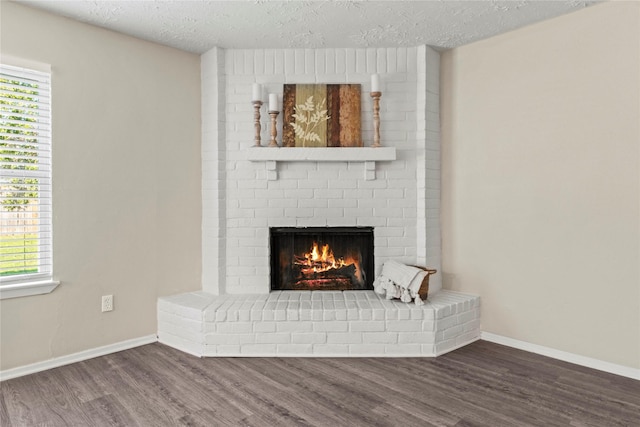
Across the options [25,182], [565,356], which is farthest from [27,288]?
[565,356]

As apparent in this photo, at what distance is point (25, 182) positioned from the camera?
8.14 feet

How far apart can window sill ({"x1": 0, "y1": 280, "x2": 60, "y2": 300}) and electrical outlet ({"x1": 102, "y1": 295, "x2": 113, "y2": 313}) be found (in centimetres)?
33

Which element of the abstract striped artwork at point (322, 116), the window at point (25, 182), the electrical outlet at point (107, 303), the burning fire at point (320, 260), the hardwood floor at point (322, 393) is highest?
the abstract striped artwork at point (322, 116)

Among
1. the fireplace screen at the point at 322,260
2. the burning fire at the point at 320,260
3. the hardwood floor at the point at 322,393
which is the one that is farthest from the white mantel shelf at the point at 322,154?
the hardwood floor at the point at 322,393

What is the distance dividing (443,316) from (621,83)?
6.03 ft

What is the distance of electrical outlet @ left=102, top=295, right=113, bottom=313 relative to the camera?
280 centimetres

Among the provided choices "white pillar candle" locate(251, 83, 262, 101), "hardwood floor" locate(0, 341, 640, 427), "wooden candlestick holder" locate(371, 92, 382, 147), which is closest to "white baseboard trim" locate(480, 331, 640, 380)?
"hardwood floor" locate(0, 341, 640, 427)

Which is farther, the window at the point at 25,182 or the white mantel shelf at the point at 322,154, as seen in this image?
the white mantel shelf at the point at 322,154

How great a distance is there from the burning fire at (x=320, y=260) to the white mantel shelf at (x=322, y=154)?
0.75m

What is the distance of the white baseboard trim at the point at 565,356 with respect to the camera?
2426 mm

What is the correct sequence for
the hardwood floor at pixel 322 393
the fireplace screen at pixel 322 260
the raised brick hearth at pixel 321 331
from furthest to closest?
the fireplace screen at pixel 322 260 < the raised brick hearth at pixel 321 331 < the hardwood floor at pixel 322 393

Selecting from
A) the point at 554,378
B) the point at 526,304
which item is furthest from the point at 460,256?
the point at 554,378

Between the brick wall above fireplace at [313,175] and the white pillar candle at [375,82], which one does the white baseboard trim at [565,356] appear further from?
the white pillar candle at [375,82]

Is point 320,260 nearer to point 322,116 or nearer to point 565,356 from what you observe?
point 322,116
